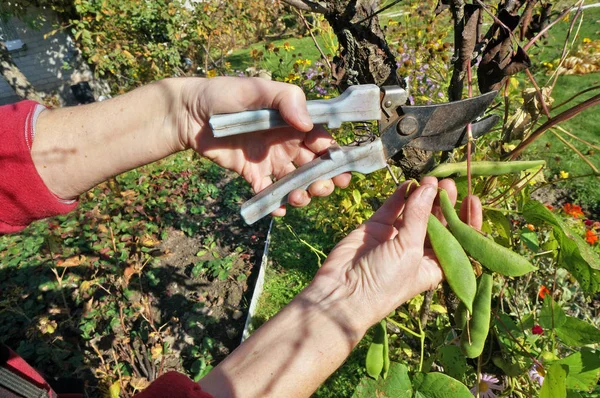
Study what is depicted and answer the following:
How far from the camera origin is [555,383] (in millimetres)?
919

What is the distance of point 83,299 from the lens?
279 centimetres

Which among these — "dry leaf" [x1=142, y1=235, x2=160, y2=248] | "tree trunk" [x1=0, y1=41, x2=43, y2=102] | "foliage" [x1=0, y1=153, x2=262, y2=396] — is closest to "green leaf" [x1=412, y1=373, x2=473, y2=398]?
"foliage" [x1=0, y1=153, x2=262, y2=396]

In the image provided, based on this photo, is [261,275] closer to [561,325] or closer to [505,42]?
[561,325]

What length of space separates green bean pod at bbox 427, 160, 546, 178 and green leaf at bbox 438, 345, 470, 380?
60 cm

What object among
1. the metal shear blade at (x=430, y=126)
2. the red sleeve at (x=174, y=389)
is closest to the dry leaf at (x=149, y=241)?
the red sleeve at (x=174, y=389)

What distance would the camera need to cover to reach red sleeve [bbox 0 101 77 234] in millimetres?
1353

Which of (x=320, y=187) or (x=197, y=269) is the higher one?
(x=320, y=187)

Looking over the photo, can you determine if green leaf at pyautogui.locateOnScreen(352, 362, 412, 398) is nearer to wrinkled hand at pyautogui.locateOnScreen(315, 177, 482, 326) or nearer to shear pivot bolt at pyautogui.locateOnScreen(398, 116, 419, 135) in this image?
wrinkled hand at pyautogui.locateOnScreen(315, 177, 482, 326)

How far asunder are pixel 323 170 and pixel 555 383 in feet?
2.78

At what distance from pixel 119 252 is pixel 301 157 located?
218 centimetres

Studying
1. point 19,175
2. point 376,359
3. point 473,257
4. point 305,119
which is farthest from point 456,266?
point 19,175

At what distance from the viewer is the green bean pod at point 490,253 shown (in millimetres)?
891

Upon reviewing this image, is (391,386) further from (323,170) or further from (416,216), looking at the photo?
(323,170)

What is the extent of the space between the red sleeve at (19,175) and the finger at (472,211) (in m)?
1.46
